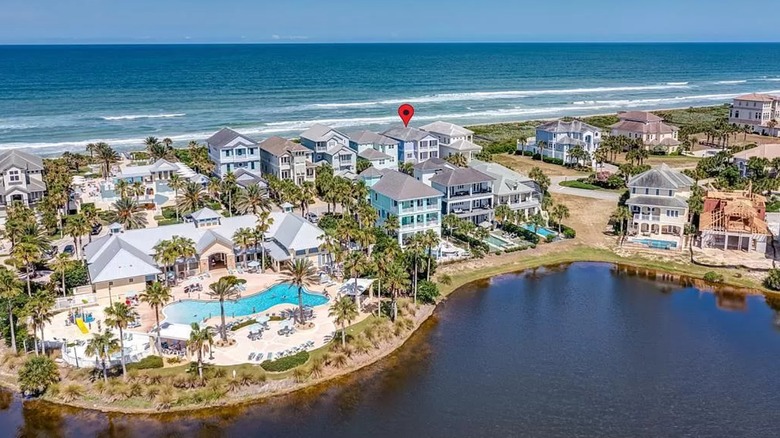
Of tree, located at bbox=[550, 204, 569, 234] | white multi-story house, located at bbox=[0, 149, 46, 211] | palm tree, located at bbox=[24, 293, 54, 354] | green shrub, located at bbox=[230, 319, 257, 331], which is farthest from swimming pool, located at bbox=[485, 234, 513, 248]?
white multi-story house, located at bbox=[0, 149, 46, 211]

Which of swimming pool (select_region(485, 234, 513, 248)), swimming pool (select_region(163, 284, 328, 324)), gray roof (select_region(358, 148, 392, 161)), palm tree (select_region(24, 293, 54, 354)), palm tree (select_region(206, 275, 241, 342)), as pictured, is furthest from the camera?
gray roof (select_region(358, 148, 392, 161))

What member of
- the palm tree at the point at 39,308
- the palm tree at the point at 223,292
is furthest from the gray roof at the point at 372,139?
the palm tree at the point at 39,308

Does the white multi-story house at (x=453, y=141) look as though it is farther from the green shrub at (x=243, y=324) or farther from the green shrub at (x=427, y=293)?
the green shrub at (x=243, y=324)

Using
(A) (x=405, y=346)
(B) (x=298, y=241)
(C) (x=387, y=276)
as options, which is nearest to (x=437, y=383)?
(A) (x=405, y=346)

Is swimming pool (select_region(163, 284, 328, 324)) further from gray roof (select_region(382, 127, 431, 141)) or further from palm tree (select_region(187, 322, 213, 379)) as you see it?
gray roof (select_region(382, 127, 431, 141))

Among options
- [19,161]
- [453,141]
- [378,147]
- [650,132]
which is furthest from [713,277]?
[19,161]
